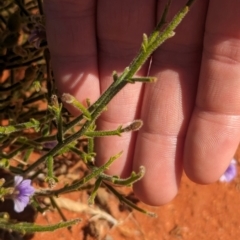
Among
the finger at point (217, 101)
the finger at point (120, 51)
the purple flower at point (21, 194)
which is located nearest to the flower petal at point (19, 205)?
A: the purple flower at point (21, 194)

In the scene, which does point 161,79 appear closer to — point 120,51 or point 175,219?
point 120,51

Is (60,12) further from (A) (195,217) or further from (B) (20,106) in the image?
(A) (195,217)

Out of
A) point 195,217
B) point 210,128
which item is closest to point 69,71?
point 210,128

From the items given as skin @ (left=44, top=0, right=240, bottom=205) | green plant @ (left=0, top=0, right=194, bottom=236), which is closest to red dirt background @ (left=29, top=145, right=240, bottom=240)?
green plant @ (left=0, top=0, right=194, bottom=236)

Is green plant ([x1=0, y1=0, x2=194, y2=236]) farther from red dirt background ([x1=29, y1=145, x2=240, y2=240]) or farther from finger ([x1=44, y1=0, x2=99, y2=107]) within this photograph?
red dirt background ([x1=29, y1=145, x2=240, y2=240])

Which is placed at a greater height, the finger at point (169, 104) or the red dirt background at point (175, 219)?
the finger at point (169, 104)

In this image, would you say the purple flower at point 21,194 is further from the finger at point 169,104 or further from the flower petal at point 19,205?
the finger at point 169,104
